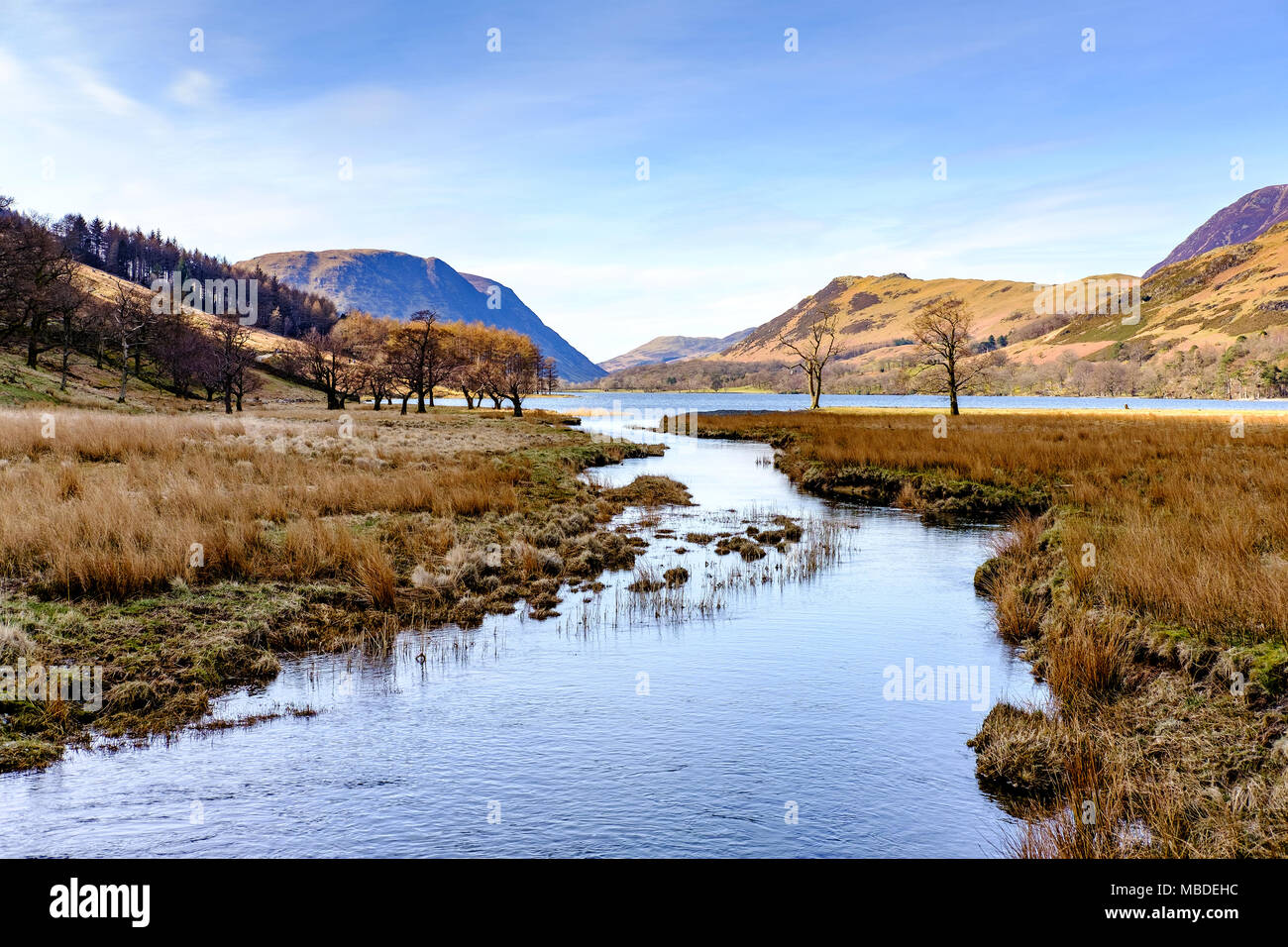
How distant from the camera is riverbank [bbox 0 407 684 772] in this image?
8883 millimetres

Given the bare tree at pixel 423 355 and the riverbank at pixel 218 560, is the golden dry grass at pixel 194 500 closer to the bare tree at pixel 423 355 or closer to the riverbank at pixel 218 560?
the riverbank at pixel 218 560

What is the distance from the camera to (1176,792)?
19.7 ft

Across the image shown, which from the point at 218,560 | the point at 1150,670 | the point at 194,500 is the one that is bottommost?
the point at 1150,670

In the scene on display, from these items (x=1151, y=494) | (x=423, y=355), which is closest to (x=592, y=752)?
(x=1151, y=494)

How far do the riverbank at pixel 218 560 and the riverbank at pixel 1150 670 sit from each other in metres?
8.04

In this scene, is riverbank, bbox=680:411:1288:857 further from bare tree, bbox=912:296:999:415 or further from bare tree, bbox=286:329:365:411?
bare tree, bbox=286:329:365:411

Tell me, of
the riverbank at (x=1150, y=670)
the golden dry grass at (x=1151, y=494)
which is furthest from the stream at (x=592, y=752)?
the golden dry grass at (x=1151, y=494)

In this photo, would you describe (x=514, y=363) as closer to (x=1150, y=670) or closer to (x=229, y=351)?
(x=229, y=351)

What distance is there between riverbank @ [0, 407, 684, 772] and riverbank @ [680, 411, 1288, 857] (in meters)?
8.04

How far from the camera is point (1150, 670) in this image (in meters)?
8.52

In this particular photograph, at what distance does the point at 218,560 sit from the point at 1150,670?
1396cm

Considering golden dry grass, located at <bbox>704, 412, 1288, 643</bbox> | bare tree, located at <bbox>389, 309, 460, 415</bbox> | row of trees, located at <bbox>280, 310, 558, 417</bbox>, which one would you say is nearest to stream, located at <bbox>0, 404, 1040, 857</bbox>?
golden dry grass, located at <bbox>704, 412, 1288, 643</bbox>
